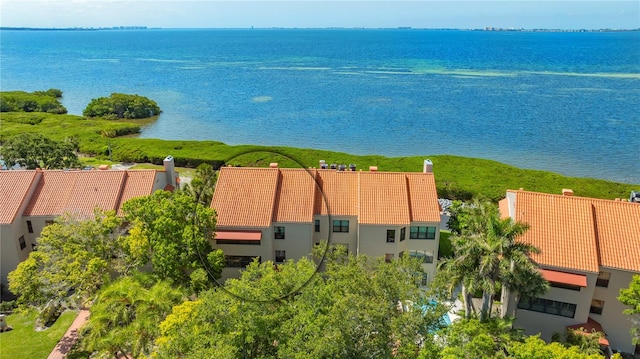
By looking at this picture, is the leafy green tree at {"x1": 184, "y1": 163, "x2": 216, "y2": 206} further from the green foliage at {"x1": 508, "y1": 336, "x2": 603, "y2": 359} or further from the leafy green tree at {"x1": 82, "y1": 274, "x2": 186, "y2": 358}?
the green foliage at {"x1": 508, "y1": 336, "x2": 603, "y2": 359}

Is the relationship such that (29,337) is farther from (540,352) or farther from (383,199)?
(540,352)

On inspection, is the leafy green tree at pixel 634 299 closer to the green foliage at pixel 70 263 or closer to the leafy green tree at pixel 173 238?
the leafy green tree at pixel 173 238

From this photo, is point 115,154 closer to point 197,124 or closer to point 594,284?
point 197,124

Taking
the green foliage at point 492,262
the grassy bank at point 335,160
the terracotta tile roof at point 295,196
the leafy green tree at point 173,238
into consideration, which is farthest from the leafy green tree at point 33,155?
the green foliage at point 492,262

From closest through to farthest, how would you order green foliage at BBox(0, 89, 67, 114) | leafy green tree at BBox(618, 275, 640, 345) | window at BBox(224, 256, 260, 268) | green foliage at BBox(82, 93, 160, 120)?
1. leafy green tree at BBox(618, 275, 640, 345)
2. window at BBox(224, 256, 260, 268)
3. green foliage at BBox(82, 93, 160, 120)
4. green foliage at BBox(0, 89, 67, 114)

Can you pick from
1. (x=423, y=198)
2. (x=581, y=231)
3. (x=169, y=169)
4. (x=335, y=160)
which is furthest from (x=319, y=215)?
(x=335, y=160)

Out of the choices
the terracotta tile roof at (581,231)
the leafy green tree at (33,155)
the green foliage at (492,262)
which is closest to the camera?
the green foliage at (492,262)

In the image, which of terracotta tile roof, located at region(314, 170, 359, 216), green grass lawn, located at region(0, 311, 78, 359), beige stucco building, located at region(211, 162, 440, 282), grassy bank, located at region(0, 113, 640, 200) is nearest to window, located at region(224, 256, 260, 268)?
beige stucco building, located at region(211, 162, 440, 282)
